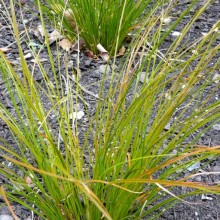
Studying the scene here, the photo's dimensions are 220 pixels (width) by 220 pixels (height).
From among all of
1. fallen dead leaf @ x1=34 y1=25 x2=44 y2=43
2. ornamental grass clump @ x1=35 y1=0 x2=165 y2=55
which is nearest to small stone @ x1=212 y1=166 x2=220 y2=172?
ornamental grass clump @ x1=35 y1=0 x2=165 y2=55

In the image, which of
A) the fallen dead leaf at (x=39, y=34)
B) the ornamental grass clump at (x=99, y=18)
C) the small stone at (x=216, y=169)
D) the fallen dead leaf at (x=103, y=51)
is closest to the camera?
the small stone at (x=216, y=169)

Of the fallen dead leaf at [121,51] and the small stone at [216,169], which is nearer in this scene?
the small stone at [216,169]

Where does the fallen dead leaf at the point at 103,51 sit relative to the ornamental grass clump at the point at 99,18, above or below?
below

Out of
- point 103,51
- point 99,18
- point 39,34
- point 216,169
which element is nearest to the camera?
point 216,169

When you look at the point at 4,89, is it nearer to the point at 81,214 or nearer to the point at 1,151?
the point at 1,151

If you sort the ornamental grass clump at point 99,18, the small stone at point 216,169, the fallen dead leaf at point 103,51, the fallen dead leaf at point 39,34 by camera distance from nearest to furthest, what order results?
the small stone at point 216,169
the ornamental grass clump at point 99,18
the fallen dead leaf at point 103,51
the fallen dead leaf at point 39,34

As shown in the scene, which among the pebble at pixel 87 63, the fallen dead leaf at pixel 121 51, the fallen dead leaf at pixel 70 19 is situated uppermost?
the fallen dead leaf at pixel 70 19

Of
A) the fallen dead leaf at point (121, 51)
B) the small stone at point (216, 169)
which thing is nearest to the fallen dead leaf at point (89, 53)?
the fallen dead leaf at point (121, 51)

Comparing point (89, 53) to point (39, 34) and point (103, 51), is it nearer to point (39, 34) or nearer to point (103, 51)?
point (103, 51)

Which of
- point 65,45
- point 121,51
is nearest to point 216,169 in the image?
point 121,51

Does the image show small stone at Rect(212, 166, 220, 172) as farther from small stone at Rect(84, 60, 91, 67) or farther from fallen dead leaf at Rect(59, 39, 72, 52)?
fallen dead leaf at Rect(59, 39, 72, 52)

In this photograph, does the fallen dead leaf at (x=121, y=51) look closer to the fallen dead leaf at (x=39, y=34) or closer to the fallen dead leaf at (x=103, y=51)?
the fallen dead leaf at (x=103, y=51)
